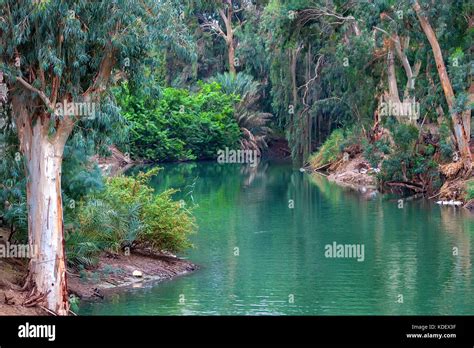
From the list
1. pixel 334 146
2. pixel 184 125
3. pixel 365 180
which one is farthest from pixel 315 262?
pixel 184 125

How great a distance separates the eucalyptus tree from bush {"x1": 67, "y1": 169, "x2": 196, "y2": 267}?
9.14 ft

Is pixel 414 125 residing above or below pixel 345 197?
above

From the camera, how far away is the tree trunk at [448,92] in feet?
110

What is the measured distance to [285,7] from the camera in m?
39.4

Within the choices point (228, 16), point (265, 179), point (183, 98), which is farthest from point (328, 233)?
point (228, 16)

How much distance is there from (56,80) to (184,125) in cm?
4202

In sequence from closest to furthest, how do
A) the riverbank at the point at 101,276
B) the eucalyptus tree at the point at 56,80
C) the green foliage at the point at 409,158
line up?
the eucalyptus tree at the point at 56,80 < the riverbank at the point at 101,276 < the green foliage at the point at 409,158

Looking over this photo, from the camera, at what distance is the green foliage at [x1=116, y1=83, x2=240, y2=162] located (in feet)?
184

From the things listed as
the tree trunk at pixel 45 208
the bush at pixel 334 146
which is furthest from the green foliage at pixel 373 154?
the tree trunk at pixel 45 208

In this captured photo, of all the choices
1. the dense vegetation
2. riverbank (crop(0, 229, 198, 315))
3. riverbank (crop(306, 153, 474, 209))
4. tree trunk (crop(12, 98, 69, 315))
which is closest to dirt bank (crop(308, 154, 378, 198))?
riverbank (crop(306, 153, 474, 209))

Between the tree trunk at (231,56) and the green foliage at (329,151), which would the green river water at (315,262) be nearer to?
the green foliage at (329,151)

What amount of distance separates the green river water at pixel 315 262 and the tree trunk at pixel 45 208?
1136mm

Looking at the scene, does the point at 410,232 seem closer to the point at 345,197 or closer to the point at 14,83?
the point at 345,197

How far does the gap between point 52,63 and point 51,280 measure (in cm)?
350
